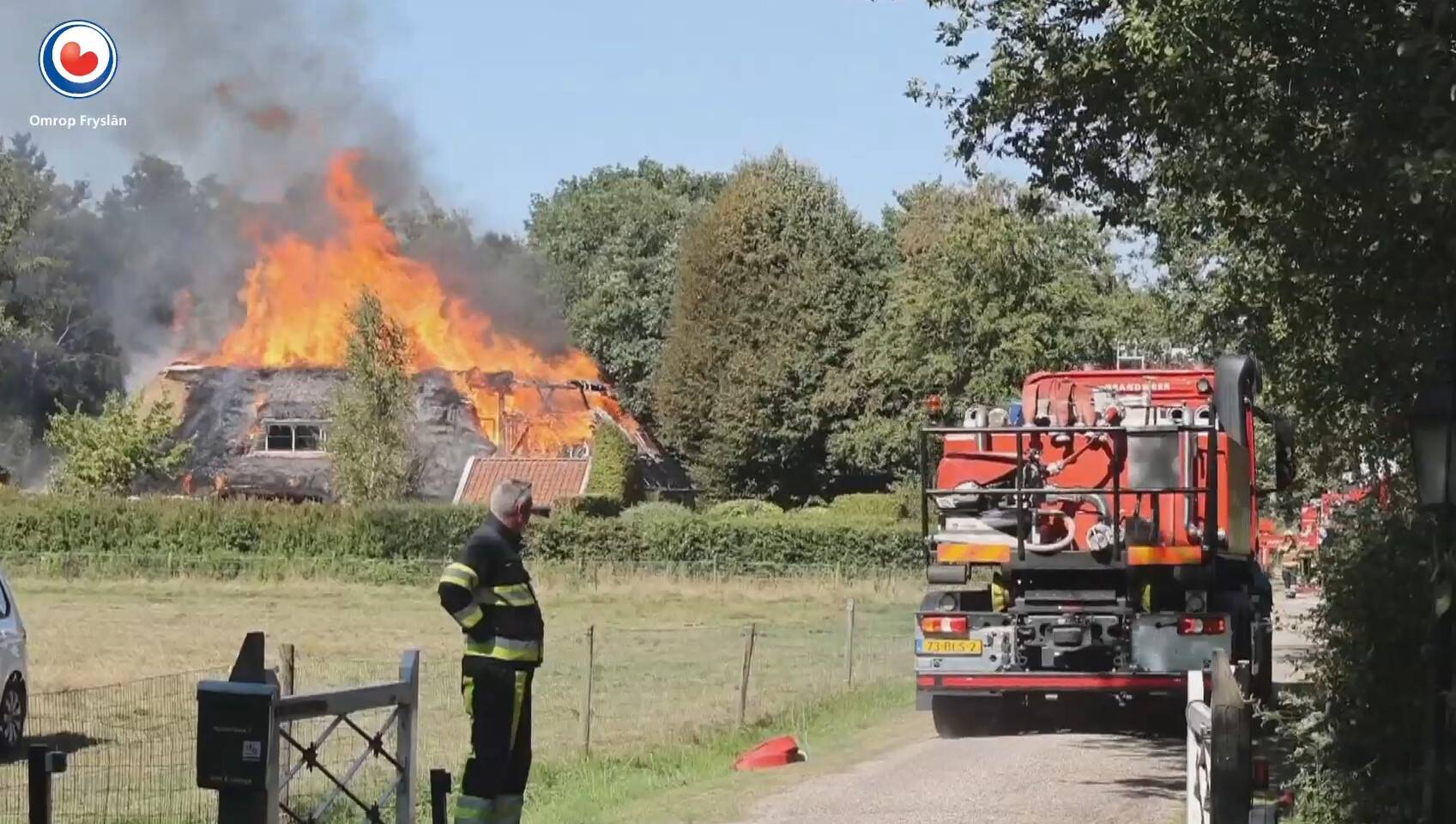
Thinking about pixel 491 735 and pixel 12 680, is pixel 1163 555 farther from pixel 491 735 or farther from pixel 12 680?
pixel 12 680

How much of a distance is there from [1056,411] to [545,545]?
1155 inches

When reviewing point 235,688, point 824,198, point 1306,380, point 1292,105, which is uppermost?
point 824,198

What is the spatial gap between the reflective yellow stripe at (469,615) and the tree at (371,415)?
1565 inches

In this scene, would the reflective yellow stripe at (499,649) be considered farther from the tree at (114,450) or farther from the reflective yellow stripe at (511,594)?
the tree at (114,450)

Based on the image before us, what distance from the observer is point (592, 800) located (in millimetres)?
12898

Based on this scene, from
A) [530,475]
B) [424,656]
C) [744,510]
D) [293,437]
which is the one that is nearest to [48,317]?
[293,437]

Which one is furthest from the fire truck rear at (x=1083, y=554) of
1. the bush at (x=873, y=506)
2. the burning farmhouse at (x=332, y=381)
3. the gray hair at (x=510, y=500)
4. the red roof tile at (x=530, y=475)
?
the burning farmhouse at (x=332, y=381)

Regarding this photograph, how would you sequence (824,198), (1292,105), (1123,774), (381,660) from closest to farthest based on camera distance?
(1292,105) < (1123,774) < (381,660) < (824,198)

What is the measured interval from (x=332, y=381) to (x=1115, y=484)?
47736mm

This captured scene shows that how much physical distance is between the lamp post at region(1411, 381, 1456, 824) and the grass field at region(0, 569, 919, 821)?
6.36 metres

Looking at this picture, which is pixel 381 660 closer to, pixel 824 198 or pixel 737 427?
pixel 737 427

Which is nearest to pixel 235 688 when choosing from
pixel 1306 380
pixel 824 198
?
pixel 1306 380

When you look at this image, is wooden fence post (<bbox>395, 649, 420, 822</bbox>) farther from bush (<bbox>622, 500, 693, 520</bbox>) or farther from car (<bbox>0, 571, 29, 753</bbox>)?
bush (<bbox>622, 500, 693, 520</bbox>)

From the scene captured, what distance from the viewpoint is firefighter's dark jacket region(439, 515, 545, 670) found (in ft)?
29.6
